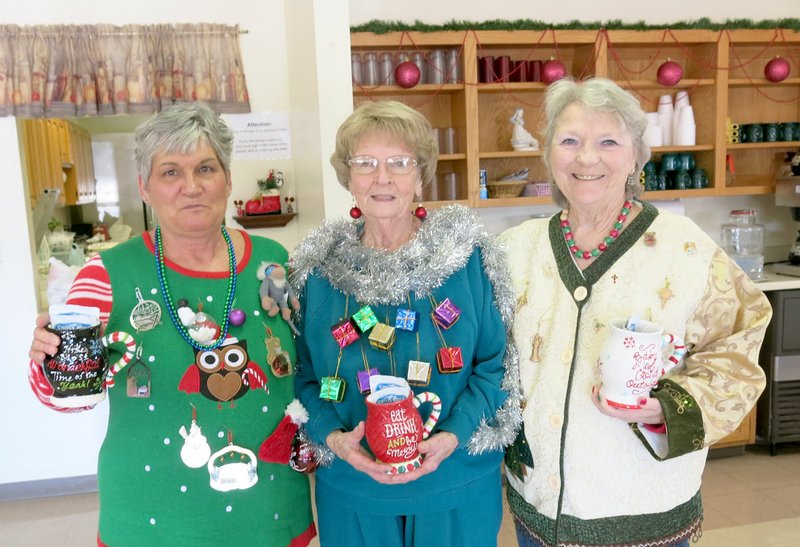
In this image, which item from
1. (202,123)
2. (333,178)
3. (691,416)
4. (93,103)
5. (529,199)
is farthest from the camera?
(529,199)

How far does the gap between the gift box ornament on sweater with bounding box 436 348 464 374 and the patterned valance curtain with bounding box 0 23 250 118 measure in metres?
2.52

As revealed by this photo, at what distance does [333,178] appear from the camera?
2822mm

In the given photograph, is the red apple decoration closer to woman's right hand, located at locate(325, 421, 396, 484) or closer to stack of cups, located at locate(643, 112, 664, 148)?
stack of cups, located at locate(643, 112, 664, 148)

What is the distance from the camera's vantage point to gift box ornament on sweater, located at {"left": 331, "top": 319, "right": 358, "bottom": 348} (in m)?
1.41

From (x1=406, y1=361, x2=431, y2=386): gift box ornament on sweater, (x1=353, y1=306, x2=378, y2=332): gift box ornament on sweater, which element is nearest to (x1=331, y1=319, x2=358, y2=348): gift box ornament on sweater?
(x1=353, y1=306, x2=378, y2=332): gift box ornament on sweater

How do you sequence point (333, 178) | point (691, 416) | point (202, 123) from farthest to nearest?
point (333, 178) → point (202, 123) → point (691, 416)

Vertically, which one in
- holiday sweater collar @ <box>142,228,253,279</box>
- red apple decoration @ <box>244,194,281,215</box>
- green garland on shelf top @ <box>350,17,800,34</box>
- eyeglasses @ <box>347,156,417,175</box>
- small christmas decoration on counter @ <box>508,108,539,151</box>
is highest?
green garland on shelf top @ <box>350,17,800,34</box>

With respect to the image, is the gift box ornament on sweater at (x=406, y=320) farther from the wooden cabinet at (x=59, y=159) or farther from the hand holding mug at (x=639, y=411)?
the wooden cabinet at (x=59, y=159)

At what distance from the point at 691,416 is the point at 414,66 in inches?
101

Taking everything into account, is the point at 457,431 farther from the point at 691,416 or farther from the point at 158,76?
the point at 158,76

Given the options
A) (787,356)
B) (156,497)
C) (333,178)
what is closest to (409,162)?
(156,497)

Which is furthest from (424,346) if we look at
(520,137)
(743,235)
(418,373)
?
(743,235)

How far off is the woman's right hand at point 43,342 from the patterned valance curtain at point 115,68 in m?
2.33

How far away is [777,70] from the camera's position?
12.2 ft
